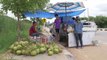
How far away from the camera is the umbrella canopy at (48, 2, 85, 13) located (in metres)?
17.2

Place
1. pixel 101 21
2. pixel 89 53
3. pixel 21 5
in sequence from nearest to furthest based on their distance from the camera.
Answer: pixel 21 5 < pixel 89 53 < pixel 101 21

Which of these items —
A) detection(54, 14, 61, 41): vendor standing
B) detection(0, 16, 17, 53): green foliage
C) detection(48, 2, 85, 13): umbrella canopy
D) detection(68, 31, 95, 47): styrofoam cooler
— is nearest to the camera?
detection(0, 16, 17, 53): green foliage

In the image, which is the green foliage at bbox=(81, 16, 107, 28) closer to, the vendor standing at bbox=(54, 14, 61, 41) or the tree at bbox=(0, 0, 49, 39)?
the vendor standing at bbox=(54, 14, 61, 41)

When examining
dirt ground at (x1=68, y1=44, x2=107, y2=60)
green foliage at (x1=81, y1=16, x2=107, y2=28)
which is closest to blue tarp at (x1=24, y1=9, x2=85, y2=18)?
dirt ground at (x1=68, y1=44, x2=107, y2=60)

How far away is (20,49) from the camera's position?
41.3ft

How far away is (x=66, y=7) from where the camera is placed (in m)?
17.9

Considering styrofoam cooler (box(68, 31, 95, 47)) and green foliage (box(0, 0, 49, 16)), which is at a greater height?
green foliage (box(0, 0, 49, 16))

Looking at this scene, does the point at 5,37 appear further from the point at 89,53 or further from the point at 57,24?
the point at 89,53

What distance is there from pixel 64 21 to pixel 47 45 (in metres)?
5.35

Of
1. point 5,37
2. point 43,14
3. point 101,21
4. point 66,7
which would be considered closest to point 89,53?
point 43,14

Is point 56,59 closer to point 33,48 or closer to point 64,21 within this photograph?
point 33,48

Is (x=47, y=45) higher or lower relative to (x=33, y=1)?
lower

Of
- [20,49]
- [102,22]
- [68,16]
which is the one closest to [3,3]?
[20,49]

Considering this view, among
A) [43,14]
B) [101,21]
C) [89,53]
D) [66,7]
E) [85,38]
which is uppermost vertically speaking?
[66,7]
